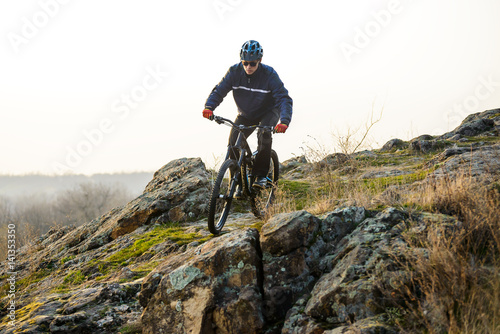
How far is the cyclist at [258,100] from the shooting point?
6.62 meters

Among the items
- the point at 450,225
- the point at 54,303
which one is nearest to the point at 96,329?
the point at 54,303

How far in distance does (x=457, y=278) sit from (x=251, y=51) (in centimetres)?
463

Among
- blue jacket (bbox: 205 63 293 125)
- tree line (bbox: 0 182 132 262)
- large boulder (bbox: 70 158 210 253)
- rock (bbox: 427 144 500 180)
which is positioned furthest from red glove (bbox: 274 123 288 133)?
tree line (bbox: 0 182 132 262)

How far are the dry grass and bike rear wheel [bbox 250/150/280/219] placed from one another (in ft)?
11.7

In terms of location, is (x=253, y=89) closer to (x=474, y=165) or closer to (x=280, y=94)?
(x=280, y=94)

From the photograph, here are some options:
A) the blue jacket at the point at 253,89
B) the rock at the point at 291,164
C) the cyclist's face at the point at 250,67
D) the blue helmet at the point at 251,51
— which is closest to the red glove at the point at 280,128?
the blue jacket at the point at 253,89

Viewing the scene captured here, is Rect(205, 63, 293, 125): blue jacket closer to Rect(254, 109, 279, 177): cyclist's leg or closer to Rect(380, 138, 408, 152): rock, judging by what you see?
Rect(254, 109, 279, 177): cyclist's leg

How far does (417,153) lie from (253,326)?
38.8 feet

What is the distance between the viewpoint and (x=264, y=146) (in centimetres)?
672

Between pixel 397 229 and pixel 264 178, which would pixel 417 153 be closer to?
pixel 264 178

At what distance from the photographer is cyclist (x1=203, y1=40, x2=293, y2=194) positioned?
662 cm

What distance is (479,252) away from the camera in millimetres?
3387

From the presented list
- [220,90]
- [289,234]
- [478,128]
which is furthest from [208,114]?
[478,128]

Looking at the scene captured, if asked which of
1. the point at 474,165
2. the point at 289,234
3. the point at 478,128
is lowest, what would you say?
the point at 289,234
